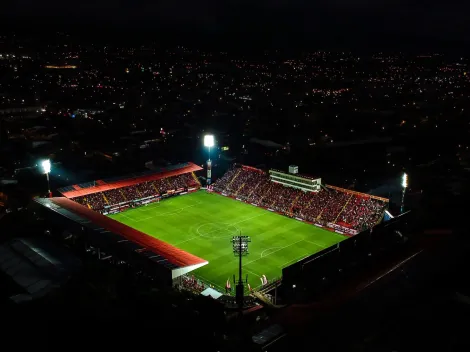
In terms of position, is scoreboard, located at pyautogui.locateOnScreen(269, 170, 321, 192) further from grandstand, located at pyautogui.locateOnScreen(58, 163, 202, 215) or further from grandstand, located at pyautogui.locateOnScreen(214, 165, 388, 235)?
grandstand, located at pyautogui.locateOnScreen(58, 163, 202, 215)

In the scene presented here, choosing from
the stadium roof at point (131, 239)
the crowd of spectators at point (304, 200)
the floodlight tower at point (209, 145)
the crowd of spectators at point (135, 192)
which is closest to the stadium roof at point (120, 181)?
the crowd of spectators at point (135, 192)

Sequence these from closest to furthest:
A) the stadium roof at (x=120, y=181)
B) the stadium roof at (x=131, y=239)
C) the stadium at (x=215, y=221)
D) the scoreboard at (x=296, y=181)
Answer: the stadium roof at (x=131, y=239)
the stadium at (x=215, y=221)
the stadium roof at (x=120, y=181)
the scoreboard at (x=296, y=181)

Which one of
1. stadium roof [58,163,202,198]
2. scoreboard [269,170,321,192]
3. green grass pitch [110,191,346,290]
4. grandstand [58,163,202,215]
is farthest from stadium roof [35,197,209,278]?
scoreboard [269,170,321,192]

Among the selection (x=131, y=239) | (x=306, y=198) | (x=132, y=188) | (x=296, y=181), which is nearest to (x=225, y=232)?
(x=306, y=198)

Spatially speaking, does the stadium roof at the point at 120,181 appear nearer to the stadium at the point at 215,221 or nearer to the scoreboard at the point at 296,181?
the stadium at the point at 215,221

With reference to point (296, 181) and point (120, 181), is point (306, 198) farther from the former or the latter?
point (120, 181)
